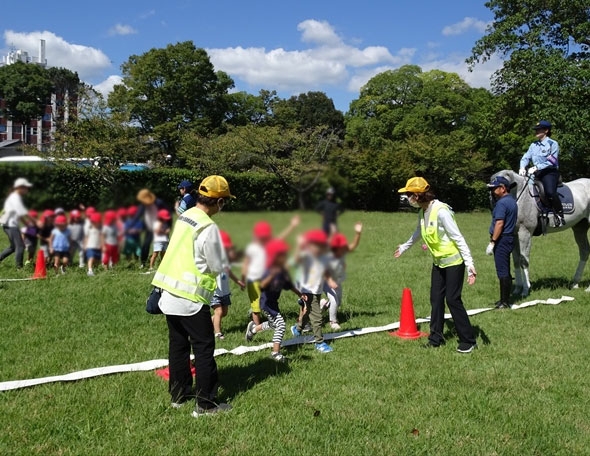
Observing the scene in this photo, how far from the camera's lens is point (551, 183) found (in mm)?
11141

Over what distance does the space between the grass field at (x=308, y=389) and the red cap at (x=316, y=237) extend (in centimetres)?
5

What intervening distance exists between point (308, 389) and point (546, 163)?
25.4 feet

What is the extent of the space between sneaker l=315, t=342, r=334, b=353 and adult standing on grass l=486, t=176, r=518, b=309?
13.2 feet

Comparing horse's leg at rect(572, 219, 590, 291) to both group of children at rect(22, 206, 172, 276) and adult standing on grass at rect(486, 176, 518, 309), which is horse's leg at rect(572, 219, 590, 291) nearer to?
adult standing on grass at rect(486, 176, 518, 309)

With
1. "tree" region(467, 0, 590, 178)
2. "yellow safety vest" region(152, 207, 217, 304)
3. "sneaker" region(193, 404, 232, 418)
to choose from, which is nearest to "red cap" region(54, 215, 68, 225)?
"yellow safety vest" region(152, 207, 217, 304)

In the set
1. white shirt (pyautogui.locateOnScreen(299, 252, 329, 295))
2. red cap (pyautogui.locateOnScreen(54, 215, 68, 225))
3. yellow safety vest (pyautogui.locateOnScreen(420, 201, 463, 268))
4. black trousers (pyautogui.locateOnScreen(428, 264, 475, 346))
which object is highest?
red cap (pyautogui.locateOnScreen(54, 215, 68, 225))

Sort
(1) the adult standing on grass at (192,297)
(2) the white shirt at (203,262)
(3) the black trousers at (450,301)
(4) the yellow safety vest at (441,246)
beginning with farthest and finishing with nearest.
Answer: (3) the black trousers at (450,301) → (4) the yellow safety vest at (441,246) → (1) the adult standing on grass at (192,297) → (2) the white shirt at (203,262)

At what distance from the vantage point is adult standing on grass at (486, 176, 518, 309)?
9456mm

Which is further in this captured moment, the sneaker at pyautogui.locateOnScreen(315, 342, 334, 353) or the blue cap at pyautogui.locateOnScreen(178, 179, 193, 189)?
the sneaker at pyautogui.locateOnScreen(315, 342, 334, 353)

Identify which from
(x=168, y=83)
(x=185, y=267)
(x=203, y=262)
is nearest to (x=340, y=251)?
(x=168, y=83)

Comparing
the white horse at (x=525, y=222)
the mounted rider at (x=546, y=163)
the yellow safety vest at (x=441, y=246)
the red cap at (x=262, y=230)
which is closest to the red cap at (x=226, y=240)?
the red cap at (x=262, y=230)

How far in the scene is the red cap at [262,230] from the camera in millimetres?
2141

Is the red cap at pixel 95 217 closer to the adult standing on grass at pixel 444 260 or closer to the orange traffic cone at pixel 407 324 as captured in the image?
the adult standing on grass at pixel 444 260

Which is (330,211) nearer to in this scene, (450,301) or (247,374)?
(247,374)
